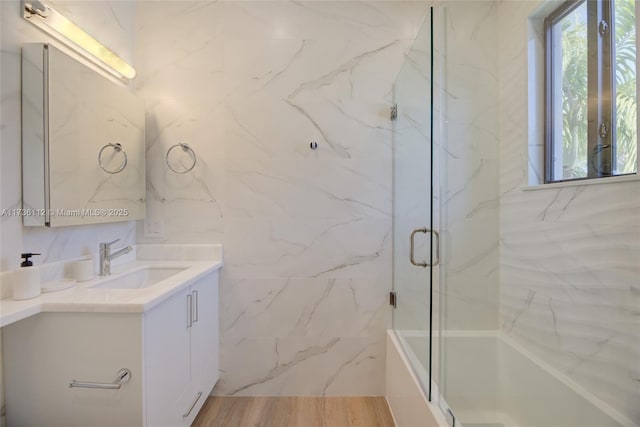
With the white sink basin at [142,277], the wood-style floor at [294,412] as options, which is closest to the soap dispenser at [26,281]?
the white sink basin at [142,277]

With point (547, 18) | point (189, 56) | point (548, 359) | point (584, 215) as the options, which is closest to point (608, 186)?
point (584, 215)

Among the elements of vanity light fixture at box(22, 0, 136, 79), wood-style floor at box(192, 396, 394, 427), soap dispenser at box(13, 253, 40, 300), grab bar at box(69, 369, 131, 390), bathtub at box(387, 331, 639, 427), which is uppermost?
vanity light fixture at box(22, 0, 136, 79)

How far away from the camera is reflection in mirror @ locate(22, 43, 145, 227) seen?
1.25 meters

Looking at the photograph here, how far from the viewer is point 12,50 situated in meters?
1.21

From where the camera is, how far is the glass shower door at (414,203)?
4.66 feet

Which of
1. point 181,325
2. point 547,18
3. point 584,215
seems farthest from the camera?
point 547,18

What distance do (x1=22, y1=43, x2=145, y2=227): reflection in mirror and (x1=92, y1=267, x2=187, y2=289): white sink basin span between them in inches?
11.9

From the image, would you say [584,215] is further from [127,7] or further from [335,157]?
[127,7]

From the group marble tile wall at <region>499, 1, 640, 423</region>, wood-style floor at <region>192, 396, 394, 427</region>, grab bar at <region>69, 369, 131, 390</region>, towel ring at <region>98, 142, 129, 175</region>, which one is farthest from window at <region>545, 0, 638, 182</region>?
towel ring at <region>98, 142, 129, 175</region>

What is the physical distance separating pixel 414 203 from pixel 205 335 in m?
1.32

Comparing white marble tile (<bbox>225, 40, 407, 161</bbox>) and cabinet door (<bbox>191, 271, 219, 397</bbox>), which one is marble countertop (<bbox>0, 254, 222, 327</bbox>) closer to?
cabinet door (<bbox>191, 271, 219, 397</bbox>)

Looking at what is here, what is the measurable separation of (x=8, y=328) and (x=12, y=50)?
1044 millimetres

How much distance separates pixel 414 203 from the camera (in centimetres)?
159

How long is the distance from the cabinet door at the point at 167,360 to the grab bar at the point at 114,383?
2.5 inches
